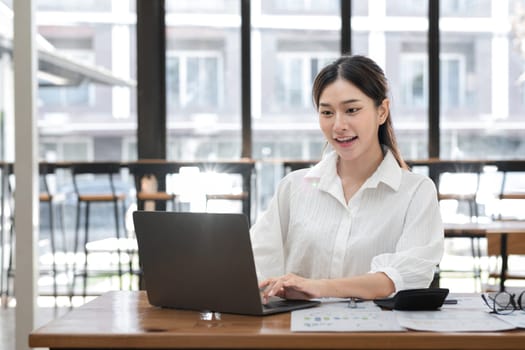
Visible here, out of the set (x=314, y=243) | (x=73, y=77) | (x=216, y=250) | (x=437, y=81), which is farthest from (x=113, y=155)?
(x=216, y=250)

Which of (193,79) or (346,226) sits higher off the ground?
(193,79)

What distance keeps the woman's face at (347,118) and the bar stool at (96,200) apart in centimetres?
375

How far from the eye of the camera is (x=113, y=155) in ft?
22.7

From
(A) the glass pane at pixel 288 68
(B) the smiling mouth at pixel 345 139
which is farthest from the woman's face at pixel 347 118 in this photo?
(A) the glass pane at pixel 288 68

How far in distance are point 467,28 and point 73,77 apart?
11.0 feet

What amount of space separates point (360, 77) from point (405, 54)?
204 inches

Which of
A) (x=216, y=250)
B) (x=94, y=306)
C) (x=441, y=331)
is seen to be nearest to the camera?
(x=441, y=331)

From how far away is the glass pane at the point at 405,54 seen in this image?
6961mm

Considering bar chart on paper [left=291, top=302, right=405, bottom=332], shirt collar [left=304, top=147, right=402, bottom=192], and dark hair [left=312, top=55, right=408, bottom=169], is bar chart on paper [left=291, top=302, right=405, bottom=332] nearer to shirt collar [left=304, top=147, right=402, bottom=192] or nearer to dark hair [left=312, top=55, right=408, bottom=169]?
shirt collar [left=304, top=147, right=402, bottom=192]

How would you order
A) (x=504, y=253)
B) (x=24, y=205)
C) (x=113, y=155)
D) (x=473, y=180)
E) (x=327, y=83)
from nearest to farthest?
1. (x=327, y=83)
2. (x=24, y=205)
3. (x=504, y=253)
4. (x=473, y=180)
5. (x=113, y=155)


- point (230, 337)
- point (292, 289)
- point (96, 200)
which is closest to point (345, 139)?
point (292, 289)

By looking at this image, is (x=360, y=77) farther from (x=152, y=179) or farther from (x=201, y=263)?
(x=152, y=179)

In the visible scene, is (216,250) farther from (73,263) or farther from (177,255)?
(73,263)

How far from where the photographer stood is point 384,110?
2.04m
